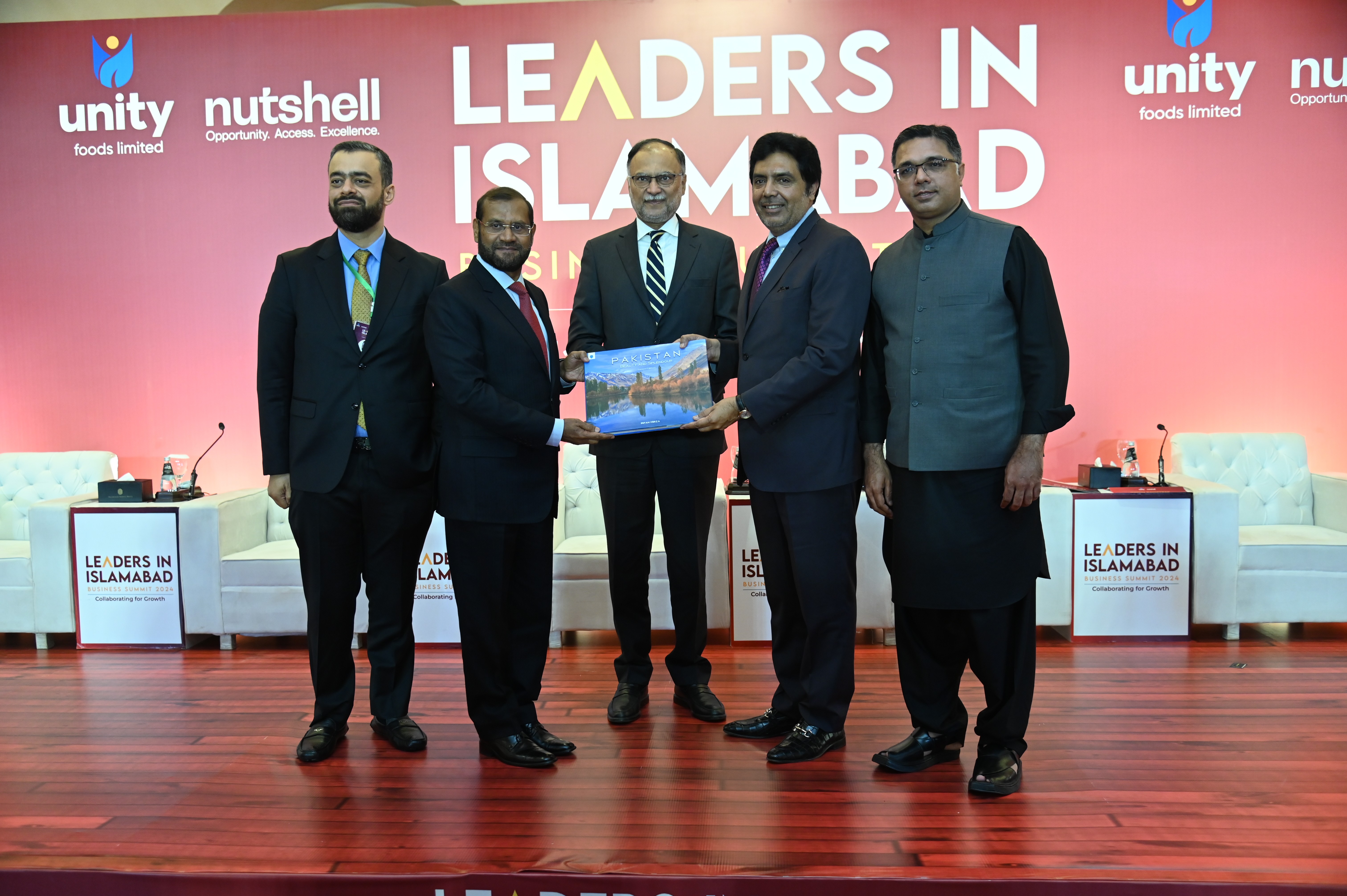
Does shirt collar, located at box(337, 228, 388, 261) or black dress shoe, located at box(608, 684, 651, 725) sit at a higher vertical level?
shirt collar, located at box(337, 228, 388, 261)

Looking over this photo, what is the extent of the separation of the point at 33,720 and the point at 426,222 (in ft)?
10.4

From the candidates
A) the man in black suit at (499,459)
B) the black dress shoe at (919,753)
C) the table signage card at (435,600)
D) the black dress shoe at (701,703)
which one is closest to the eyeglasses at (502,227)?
the man in black suit at (499,459)

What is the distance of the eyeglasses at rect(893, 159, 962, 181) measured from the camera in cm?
264

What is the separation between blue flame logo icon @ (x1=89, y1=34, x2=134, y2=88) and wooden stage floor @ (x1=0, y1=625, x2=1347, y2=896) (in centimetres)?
353

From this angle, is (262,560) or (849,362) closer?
(849,362)

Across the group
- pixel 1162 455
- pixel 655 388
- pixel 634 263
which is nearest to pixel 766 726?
pixel 655 388

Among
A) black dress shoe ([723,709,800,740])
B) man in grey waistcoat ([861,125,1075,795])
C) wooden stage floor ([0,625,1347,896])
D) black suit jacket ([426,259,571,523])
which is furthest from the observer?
black dress shoe ([723,709,800,740])

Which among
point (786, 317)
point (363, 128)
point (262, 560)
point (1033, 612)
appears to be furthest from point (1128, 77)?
point (262, 560)

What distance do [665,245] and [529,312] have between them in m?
0.63

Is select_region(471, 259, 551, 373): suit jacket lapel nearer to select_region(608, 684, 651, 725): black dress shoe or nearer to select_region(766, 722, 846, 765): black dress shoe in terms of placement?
select_region(608, 684, 651, 725): black dress shoe

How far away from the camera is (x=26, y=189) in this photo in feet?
17.8

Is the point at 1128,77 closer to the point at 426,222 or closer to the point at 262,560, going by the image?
the point at 426,222

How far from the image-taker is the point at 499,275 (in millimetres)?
2896

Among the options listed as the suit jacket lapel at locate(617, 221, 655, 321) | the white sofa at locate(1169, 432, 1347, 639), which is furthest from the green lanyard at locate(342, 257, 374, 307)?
the white sofa at locate(1169, 432, 1347, 639)
